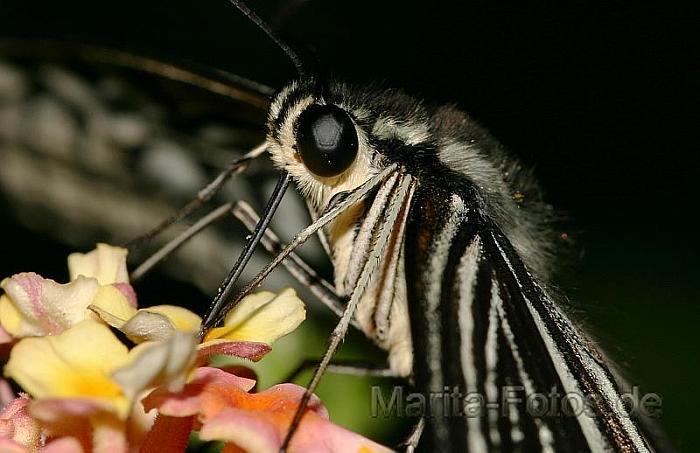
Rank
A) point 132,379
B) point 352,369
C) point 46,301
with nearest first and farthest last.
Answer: point 132,379
point 46,301
point 352,369

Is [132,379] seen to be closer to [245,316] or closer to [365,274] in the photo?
[245,316]

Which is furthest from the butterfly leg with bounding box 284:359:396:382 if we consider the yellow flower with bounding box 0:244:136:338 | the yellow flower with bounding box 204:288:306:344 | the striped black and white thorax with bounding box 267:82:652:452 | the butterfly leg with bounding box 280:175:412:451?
the yellow flower with bounding box 0:244:136:338

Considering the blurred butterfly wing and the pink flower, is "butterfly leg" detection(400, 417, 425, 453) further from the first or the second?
the blurred butterfly wing

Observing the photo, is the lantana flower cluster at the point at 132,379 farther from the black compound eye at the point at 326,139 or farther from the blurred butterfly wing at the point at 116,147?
the blurred butterfly wing at the point at 116,147

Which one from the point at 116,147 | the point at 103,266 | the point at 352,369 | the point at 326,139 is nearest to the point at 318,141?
the point at 326,139

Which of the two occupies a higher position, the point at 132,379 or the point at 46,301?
the point at 46,301

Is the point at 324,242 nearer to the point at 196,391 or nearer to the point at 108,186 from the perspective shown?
the point at 196,391
